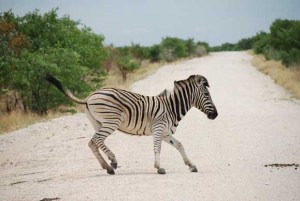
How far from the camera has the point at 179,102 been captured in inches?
430

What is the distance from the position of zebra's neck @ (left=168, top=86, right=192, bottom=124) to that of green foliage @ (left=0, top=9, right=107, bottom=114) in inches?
395

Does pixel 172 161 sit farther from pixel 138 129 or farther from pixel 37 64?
pixel 37 64

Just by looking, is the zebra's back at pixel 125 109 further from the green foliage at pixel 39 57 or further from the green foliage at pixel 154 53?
the green foliage at pixel 154 53

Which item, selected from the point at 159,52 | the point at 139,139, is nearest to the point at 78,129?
the point at 139,139

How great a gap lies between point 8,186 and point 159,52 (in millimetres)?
60188

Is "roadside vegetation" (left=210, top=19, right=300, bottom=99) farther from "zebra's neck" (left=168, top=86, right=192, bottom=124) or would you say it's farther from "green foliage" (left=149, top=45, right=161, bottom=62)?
"zebra's neck" (left=168, top=86, right=192, bottom=124)

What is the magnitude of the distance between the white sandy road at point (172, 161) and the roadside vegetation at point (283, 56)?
24.9 ft

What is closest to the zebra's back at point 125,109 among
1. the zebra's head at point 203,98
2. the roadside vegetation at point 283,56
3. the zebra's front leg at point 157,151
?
the zebra's front leg at point 157,151

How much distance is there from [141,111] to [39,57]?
10.8 metres

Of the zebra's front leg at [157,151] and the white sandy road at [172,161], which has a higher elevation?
the zebra's front leg at [157,151]

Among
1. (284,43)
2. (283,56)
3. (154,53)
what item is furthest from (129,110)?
(154,53)

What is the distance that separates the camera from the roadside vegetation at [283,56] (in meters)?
28.8

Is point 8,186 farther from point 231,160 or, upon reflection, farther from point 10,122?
point 10,122

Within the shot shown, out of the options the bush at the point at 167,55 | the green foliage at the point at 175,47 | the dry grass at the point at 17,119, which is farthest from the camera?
the green foliage at the point at 175,47
